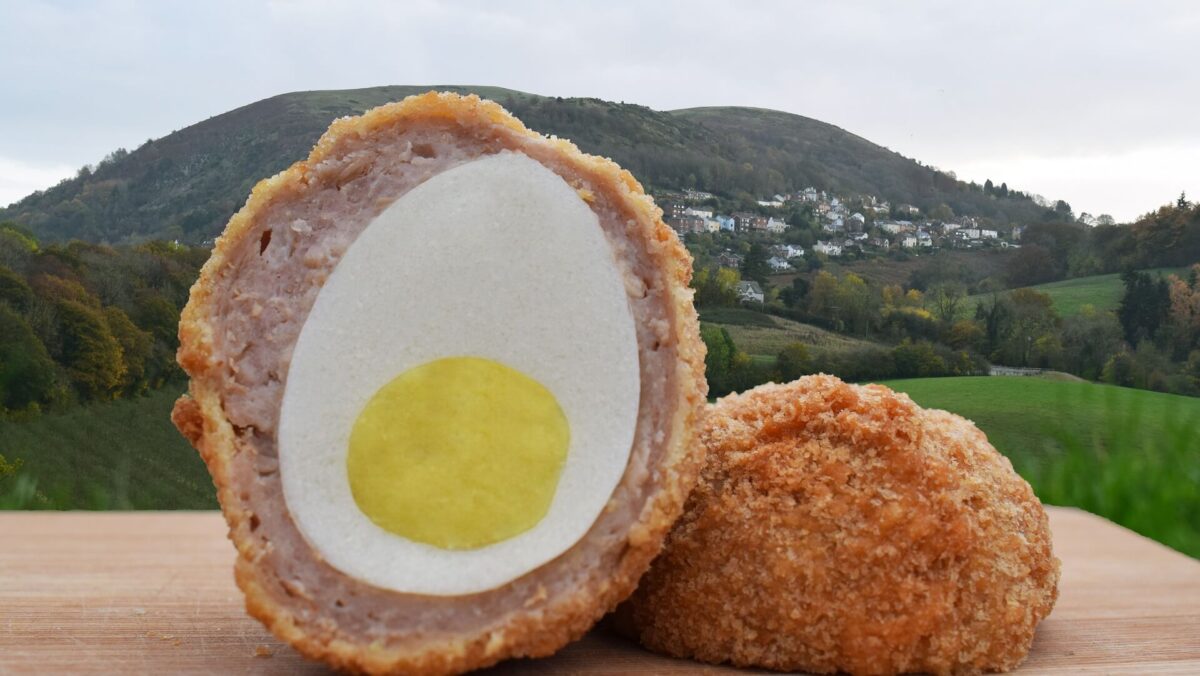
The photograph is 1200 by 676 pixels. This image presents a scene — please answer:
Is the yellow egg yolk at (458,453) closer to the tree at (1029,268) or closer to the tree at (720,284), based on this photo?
the tree at (720,284)

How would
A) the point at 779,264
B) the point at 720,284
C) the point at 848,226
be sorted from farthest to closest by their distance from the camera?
the point at 848,226, the point at 779,264, the point at 720,284

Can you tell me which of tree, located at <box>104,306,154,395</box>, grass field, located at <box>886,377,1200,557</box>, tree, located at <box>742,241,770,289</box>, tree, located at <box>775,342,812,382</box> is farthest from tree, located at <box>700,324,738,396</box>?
tree, located at <box>104,306,154,395</box>

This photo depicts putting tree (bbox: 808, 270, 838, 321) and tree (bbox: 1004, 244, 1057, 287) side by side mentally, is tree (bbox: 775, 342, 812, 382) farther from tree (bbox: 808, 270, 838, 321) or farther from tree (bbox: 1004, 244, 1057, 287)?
tree (bbox: 1004, 244, 1057, 287)

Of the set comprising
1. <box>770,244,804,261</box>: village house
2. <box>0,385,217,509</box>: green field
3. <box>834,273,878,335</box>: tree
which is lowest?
<box>0,385,217,509</box>: green field

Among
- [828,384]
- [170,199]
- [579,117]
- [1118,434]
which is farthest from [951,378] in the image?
[170,199]

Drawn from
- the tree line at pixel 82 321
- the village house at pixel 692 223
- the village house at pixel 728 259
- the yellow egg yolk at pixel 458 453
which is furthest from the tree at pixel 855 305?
the yellow egg yolk at pixel 458 453

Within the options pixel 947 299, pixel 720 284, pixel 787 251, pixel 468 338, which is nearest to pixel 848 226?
pixel 787 251

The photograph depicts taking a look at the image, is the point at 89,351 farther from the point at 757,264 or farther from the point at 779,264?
the point at 779,264
